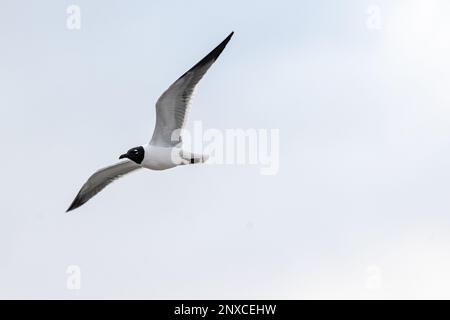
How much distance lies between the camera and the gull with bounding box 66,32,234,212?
15.7 meters

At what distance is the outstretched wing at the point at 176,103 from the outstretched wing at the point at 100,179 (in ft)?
5.02

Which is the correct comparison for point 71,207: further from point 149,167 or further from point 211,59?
point 211,59

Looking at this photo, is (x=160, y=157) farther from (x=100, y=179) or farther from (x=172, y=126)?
(x=100, y=179)

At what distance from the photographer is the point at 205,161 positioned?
1609cm

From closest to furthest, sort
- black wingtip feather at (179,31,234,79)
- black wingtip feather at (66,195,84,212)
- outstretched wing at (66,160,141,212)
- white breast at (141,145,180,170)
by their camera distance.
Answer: black wingtip feather at (179,31,234,79), white breast at (141,145,180,170), outstretched wing at (66,160,141,212), black wingtip feather at (66,195,84,212)

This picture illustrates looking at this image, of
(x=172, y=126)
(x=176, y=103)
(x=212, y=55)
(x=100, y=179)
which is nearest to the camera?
(x=212, y=55)

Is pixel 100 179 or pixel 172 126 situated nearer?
pixel 172 126

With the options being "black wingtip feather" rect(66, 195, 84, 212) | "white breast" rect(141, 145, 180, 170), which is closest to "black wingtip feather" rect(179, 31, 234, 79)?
"white breast" rect(141, 145, 180, 170)

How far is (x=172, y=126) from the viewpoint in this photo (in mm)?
16344

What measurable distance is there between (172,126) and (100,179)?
268cm

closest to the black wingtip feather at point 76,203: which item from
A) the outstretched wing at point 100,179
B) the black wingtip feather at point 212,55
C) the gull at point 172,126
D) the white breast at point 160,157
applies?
the outstretched wing at point 100,179

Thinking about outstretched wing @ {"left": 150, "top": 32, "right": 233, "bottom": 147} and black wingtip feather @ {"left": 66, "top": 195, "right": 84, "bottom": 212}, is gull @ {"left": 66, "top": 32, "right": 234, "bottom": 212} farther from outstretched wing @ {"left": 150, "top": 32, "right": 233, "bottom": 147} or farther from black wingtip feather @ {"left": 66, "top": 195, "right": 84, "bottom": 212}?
black wingtip feather @ {"left": 66, "top": 195, "right": 84, "bottom": 212}

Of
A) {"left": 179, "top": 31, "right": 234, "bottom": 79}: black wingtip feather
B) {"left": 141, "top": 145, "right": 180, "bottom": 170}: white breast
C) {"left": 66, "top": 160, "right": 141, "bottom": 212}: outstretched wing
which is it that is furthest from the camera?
{"left": 66, "top": 160, "right": 141, "bottom": 212}: outstretched wing

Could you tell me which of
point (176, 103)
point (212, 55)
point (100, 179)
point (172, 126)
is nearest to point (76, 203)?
point (100, 179)
